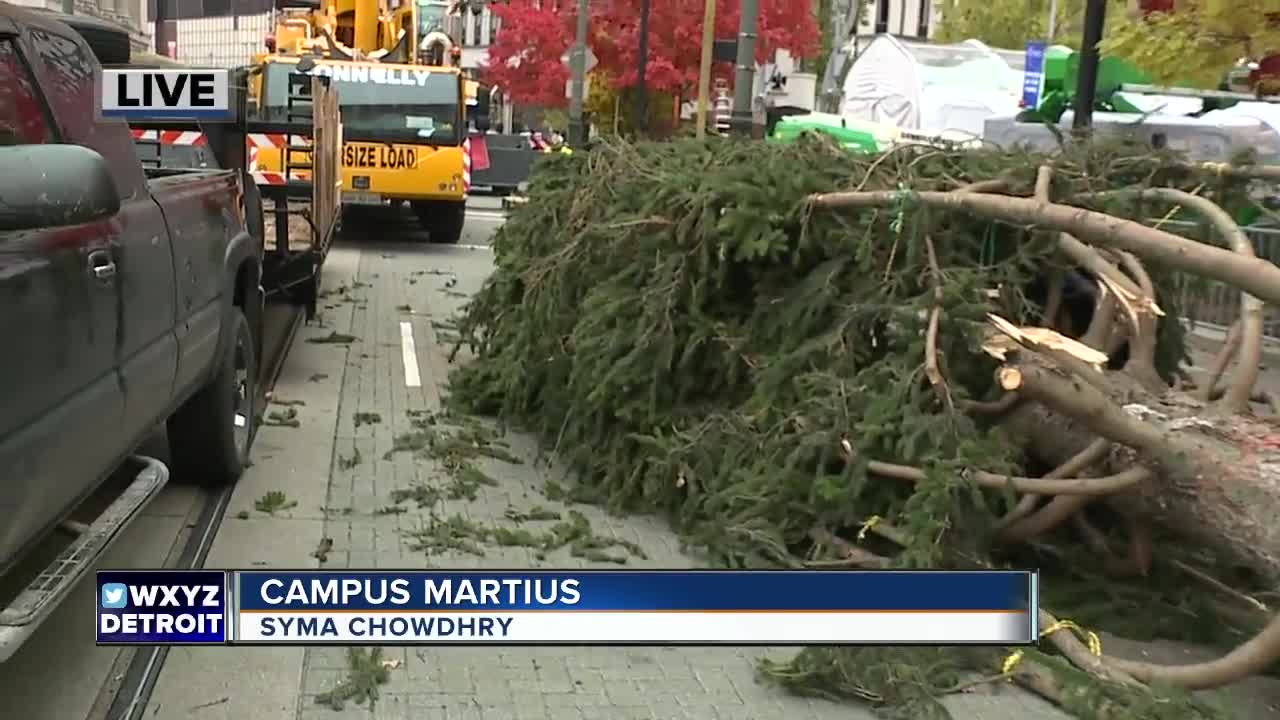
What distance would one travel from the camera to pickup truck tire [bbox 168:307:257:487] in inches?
260

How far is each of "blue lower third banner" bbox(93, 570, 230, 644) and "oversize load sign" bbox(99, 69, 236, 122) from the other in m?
2.28

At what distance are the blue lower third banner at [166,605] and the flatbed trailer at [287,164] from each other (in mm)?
5645

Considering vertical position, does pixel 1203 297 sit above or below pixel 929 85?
below

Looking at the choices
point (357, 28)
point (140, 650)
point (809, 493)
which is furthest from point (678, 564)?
point (357, 28)

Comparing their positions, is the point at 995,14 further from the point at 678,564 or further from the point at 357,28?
the point at 678,564

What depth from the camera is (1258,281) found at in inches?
179

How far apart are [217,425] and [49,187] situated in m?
3.48

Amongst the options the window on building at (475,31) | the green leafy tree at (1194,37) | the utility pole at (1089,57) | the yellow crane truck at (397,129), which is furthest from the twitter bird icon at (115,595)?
the window on building at (475,31)

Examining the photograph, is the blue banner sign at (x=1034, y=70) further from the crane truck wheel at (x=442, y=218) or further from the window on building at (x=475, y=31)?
the window on building at (x=475, y=31)

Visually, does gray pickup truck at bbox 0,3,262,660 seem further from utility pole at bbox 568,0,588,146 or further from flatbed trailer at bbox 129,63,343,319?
utility pole at bbox 568,0,588,146

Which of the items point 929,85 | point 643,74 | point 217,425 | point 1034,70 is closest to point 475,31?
point 643,74

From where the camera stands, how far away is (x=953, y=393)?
211 inches

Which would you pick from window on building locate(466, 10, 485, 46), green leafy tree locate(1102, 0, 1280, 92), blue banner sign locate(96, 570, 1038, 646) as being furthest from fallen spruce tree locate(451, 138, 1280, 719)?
window on building locate(466, 10, 485, 46)

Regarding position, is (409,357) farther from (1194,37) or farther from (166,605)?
(1194,37)
